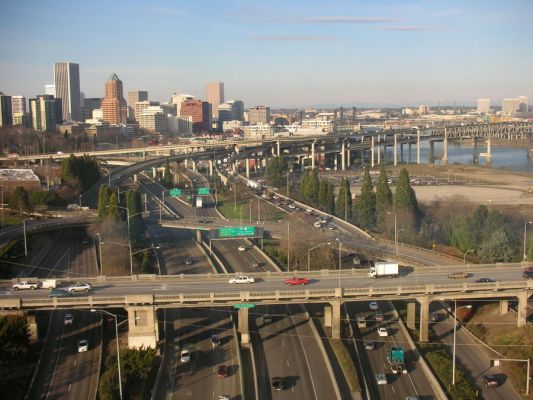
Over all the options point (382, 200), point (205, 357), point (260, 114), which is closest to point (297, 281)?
point (205, 357)

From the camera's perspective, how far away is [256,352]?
59.7 ft

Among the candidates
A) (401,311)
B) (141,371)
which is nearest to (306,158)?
(401,311)

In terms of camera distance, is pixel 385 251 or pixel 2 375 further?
pixel 385 251

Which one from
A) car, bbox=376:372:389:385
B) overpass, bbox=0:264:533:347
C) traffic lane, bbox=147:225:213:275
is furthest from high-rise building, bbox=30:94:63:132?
car, bbox=376:372:389:385

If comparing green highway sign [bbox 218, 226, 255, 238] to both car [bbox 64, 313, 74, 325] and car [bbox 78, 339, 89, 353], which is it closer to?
car [bbox 64, 313, 74, 325]

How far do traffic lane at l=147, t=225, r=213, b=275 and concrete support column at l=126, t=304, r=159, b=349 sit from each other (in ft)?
24.0

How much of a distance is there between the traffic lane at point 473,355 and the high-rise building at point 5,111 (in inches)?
3615

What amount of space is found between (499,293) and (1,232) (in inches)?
785

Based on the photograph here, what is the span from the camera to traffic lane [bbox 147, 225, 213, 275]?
26422 millimetres

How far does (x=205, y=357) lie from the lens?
17922 mm

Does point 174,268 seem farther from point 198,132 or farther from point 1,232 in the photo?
point 198,132

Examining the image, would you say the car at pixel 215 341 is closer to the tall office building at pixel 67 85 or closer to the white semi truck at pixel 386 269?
the white semi truck at pixel 386 269

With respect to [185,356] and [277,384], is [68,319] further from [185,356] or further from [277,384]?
[277,384]

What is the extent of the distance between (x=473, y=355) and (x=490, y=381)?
1.82 metres
